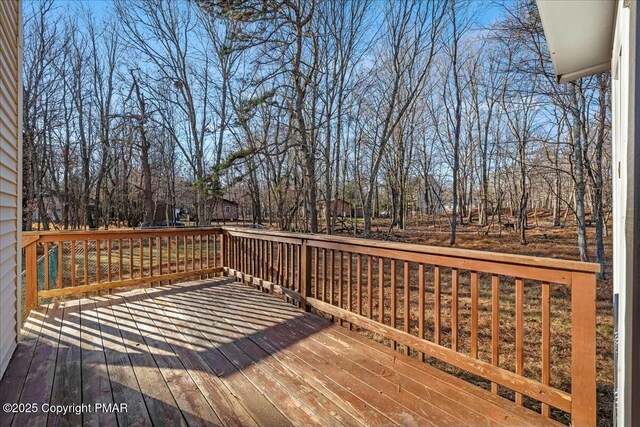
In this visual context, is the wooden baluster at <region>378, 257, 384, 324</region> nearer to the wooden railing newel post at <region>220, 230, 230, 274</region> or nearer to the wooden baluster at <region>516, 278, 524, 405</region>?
the wooden baluster at <region>516, 278, 524, 405</region>

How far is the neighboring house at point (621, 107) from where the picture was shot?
964mm

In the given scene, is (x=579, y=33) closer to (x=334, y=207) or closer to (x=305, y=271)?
(x=305, y=271)

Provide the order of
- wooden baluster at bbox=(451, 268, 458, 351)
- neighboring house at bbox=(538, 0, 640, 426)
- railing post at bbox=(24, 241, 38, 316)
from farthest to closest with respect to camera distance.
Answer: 1. railing post at bbox=(24, 241, 38, 316)
2. wooden baluster at bbox=(451, 268, 458, 351)
3. neighboring house at bbox=(538, 0, 640, 426)

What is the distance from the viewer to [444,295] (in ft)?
20.6

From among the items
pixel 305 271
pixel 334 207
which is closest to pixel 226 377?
pixel 305 271

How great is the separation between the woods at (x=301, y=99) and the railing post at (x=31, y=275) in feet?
13.2

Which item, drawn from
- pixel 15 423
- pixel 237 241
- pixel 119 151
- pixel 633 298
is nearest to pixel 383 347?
pixel 633 298

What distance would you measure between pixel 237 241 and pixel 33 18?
1305 centimetres

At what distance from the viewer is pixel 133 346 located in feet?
8.80

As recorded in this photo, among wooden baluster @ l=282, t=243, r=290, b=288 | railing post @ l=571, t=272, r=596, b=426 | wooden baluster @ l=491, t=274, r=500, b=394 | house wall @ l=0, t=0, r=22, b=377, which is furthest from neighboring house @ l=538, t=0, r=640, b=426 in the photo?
house wall @ l=0, t=0, r=22, b=377

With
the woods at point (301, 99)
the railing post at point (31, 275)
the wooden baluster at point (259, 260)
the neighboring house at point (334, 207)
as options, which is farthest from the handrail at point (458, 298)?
the neighboring house at point (334, 207)

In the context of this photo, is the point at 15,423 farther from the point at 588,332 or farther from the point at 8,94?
the point at 588,332

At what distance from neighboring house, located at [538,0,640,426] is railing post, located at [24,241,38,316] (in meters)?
4.69

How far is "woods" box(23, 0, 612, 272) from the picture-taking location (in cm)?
725
